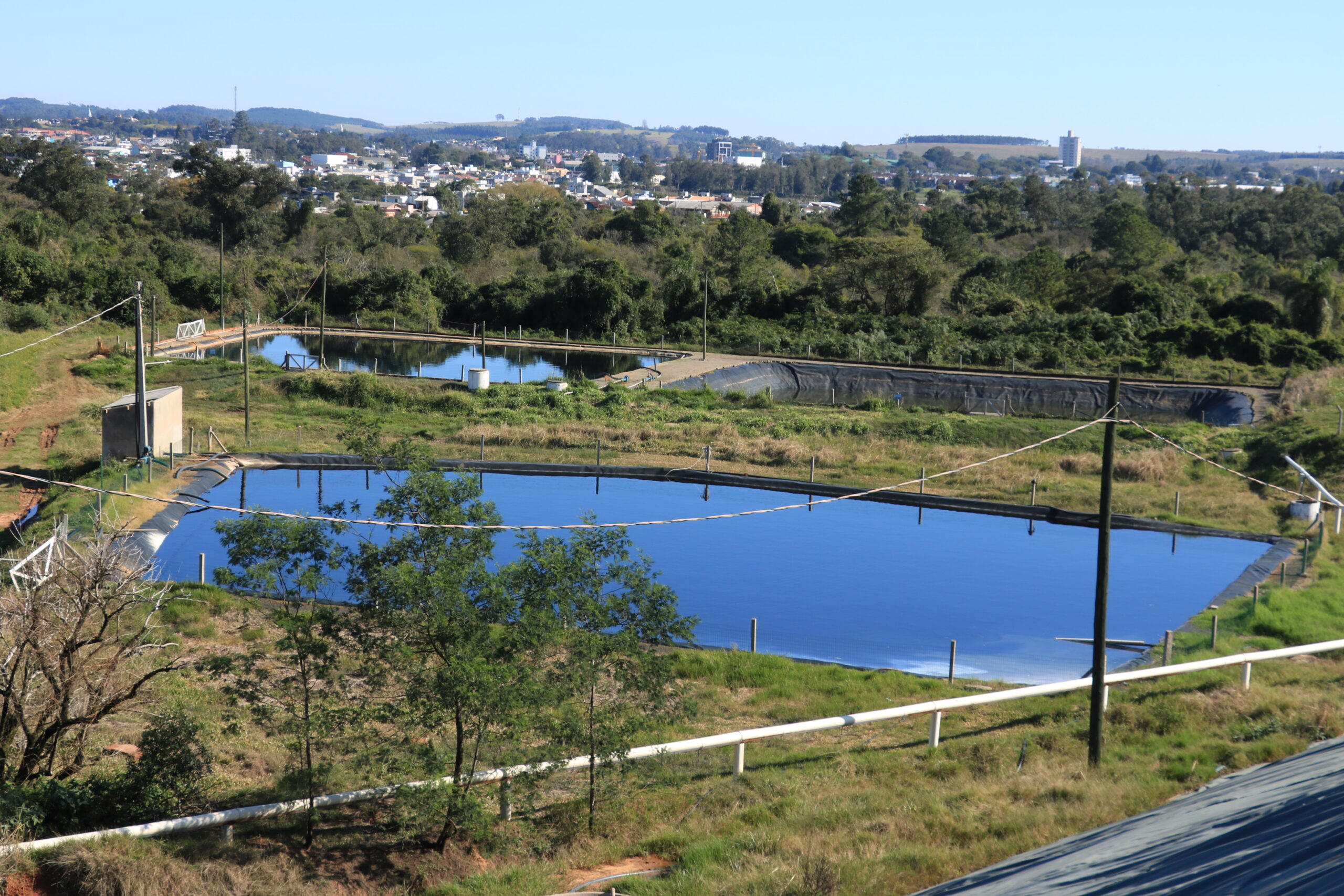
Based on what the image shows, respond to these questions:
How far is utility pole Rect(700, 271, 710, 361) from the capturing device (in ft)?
164

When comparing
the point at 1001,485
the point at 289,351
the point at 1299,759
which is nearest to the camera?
the point at 1299,759

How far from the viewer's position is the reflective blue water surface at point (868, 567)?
1850cm

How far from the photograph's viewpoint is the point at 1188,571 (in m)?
23.0

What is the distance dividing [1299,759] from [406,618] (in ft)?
25.8

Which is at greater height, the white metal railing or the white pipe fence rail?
the white metal railing

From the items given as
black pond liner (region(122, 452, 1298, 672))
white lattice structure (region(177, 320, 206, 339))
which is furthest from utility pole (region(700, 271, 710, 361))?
white lattice structure (region(177, 320, 206, 339))

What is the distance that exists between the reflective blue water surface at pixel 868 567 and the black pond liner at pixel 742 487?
22 cm

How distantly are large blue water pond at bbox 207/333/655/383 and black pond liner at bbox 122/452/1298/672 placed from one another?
1507 centimetres

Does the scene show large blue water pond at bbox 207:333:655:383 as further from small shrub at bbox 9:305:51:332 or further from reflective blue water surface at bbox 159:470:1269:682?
reflective blue water surface at bbox 159:470:1269:682

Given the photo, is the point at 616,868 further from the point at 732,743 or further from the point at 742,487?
the point at 742,487

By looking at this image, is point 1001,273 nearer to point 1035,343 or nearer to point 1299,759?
point 1035,343

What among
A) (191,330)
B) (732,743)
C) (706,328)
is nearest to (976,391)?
(706,328)

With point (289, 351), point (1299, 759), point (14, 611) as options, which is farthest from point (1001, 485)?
point (289, 351)

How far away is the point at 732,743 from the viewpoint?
12.5 metres
